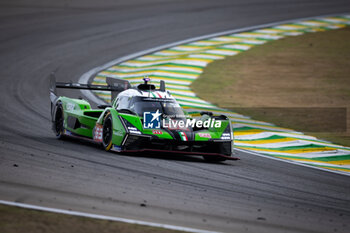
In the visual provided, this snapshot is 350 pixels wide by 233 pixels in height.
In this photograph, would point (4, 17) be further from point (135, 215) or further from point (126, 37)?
point (135, 215)

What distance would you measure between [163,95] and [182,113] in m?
0.60

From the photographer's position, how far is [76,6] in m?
36.5

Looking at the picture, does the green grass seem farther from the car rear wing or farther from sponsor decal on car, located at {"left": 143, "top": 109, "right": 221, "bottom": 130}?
the car rear wing

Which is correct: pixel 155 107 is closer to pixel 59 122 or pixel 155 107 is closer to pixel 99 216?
pixel 59 122

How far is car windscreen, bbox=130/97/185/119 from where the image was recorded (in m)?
11.8

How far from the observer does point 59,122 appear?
13.7 meters

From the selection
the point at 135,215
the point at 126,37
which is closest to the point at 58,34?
the point at 126,37

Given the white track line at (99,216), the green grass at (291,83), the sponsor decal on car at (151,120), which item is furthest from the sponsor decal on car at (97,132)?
the green grass at (291,83)

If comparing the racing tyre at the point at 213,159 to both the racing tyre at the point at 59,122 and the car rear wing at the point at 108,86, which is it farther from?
the racing tyre at the point at 59,122

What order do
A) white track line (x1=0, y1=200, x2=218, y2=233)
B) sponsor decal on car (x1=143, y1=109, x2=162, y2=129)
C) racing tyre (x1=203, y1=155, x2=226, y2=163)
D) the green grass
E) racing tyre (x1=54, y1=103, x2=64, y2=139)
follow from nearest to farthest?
white track line (x1=0, y1=200, x2=218, y2=233) < sponsor decal on car (x1=143, y1=109, x2=162, y2=129) < racing tyre (x1=203, y1=155, x2=226, y2=163) < racing tyre (x1=54, y1=103, x2=64, y2=139) < the green grass

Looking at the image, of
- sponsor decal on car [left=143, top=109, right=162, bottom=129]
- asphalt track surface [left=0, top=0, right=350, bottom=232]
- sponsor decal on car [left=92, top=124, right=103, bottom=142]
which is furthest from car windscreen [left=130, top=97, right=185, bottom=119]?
asphalt track surface [left=0, top=0, right=350, bottom=232]

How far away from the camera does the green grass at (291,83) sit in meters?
17.6

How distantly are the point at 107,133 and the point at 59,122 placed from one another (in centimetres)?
232

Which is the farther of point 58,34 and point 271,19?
point 271,19
